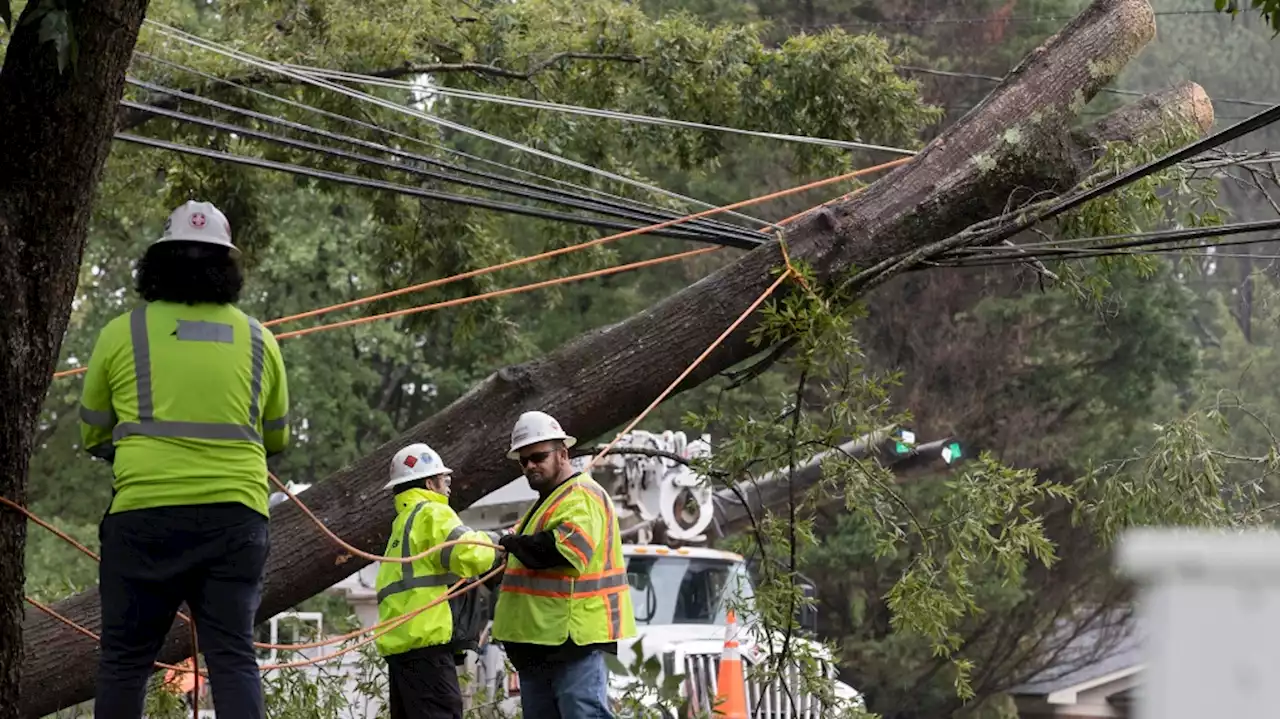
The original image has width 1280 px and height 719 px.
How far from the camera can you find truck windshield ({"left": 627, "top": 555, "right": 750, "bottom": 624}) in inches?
572

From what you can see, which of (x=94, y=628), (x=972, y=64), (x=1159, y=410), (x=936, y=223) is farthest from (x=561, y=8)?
(x=1159, y=410)

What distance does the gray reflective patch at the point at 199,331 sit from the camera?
5000 millimetres

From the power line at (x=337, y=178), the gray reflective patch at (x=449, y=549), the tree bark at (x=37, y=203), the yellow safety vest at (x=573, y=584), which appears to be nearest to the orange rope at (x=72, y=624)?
the gray reflective patch at (x=449, y=549)

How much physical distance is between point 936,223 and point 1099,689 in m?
21.5

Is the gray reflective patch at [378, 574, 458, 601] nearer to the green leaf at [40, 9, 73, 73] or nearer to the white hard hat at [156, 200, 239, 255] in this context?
the white hard hat at [156, 200, 239, 255]

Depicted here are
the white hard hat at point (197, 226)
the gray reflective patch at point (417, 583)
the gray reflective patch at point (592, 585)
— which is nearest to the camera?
the white hard hat at point (197, 226)

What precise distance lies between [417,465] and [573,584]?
3.35 feet

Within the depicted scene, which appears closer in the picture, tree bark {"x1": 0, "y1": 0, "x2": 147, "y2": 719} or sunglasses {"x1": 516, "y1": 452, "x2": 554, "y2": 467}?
tree bark {"x1": 0, "y1": 0, "x2": 147, "y2": 719}

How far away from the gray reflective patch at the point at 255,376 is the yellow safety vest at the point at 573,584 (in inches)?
63.5

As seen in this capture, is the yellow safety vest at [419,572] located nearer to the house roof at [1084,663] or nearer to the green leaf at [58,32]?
the green leaf at [58,32]

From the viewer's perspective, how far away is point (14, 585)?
514 centimetres

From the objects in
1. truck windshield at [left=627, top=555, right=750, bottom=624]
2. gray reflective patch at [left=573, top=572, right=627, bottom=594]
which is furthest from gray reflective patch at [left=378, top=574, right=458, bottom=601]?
truck windshield at [left=627, top=555, right=750, bottom=624]

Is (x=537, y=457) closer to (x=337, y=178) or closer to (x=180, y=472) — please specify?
(x=337, y=178)

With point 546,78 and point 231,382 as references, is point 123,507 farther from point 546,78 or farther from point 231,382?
point 546,78
